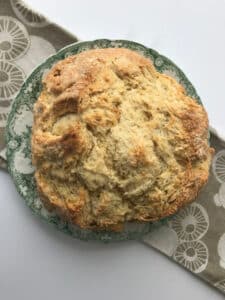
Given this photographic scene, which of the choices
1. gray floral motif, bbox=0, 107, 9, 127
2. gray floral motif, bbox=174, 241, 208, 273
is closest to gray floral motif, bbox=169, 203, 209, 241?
gray floral motif, bbox=174, 241, 208, 273

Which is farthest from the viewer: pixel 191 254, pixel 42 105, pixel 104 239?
pixel 191 254

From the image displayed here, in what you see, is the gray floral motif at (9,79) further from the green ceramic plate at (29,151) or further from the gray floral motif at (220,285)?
the gray floral motif at (220,285)

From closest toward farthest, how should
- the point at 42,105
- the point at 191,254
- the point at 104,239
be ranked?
the point at 42,105 → the point at 104,239 → the point at 191,254

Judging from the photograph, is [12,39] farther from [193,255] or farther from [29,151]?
[193,255]

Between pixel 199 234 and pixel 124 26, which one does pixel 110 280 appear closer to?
pixel 199 234

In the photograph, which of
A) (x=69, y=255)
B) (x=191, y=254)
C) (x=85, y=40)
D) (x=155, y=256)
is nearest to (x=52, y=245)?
(x=69, y=255)

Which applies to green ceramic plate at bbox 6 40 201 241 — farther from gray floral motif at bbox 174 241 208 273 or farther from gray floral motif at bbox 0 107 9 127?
gray floral motif at bbox 174 241 208 273

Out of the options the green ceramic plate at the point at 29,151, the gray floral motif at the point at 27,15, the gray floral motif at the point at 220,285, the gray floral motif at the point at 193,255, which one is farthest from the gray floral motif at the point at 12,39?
the gray floral motif at the point at 220,285
